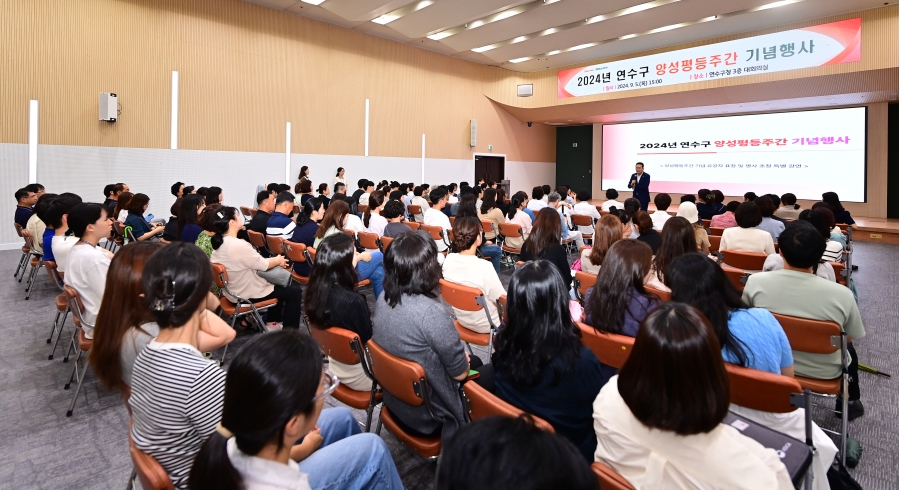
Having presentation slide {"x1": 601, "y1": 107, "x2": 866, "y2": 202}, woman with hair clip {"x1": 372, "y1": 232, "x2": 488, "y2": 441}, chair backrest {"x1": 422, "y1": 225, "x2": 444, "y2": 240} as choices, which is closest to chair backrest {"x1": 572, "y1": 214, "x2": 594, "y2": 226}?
chair backrest {"x1": 422, "y1": 225, "x2": 444, "y2": 240}

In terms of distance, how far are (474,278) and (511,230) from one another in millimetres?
3224

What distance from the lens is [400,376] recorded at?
76.9 inches

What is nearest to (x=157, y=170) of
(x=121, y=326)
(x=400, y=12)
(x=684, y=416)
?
(x=400, y=12)

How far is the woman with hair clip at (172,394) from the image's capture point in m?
1.46

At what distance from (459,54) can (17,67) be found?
9.74m

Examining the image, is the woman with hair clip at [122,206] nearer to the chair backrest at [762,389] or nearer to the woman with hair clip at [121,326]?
the woman with hair clip at [121,326]

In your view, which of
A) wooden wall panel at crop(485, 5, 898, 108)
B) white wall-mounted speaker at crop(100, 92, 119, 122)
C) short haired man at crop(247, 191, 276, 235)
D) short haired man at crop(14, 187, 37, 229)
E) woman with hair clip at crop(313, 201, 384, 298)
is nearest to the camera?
woman with hair clip at crop(313, 201, 384, 298)

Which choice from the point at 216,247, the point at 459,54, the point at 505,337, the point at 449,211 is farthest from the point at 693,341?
the point at 459,54

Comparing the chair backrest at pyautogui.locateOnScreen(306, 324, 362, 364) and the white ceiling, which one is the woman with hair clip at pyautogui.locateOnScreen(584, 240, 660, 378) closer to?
the chair backrest at pyautogui.locateOnScreen(306, 324, 362, 364)

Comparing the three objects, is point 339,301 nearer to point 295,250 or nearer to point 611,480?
point 611,480

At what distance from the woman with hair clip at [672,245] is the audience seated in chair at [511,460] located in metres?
2.67

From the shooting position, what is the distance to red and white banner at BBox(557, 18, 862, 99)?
9.73 m

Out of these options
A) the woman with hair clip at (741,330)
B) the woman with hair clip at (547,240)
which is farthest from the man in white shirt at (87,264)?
the woman with hair clip at (741,330)

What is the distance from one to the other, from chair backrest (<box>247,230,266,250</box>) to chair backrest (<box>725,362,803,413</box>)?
16.4ft
